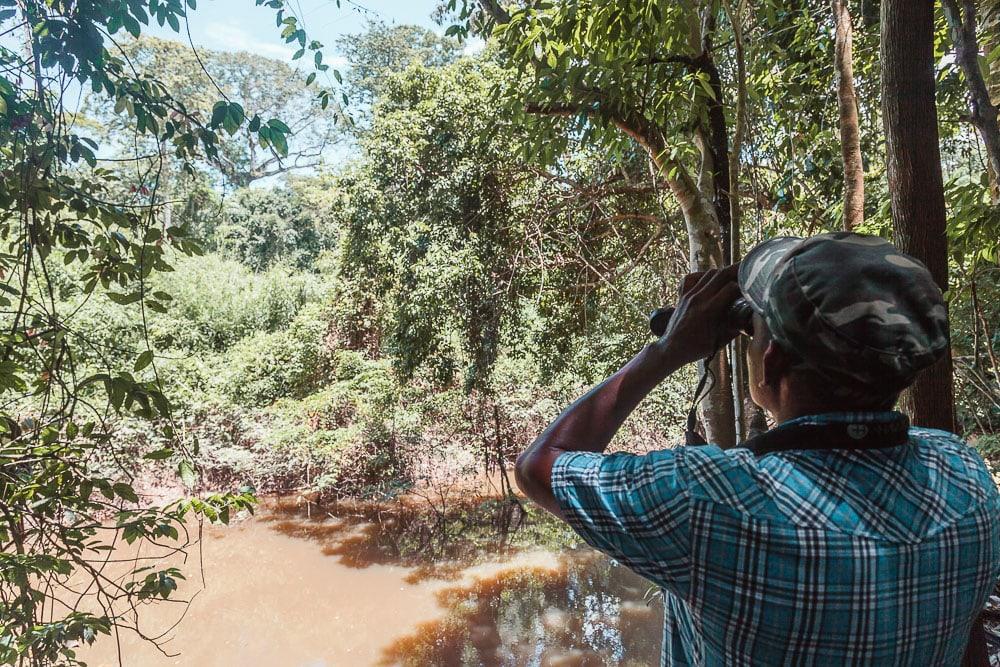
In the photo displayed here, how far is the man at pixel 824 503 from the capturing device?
17.8 inches

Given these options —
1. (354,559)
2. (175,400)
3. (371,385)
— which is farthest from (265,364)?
(354,559)

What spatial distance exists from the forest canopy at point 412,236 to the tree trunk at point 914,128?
0.02 metres

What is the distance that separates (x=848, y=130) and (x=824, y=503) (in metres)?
1.75

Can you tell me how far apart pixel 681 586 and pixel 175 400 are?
6.83 m

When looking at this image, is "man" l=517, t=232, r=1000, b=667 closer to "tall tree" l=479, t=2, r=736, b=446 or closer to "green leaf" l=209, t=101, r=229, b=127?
"green leaf" l=209, t=101, r=229, b=127

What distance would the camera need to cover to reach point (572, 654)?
14.5 ft

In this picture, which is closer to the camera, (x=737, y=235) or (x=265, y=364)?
(x=737, y=235)

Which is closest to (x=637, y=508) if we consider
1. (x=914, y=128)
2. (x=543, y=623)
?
(x=914, y=128)

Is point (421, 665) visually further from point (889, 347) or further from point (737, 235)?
point (889, 347)

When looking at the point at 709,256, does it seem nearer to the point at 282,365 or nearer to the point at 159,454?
the point at 159,454

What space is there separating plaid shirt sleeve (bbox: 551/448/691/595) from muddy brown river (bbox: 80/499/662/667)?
163 inches

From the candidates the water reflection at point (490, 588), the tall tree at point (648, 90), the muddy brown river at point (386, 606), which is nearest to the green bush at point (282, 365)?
the water reflection at point (490, 588)

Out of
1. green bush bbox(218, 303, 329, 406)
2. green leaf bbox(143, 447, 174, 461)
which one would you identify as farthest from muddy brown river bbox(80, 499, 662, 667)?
green leaf bbox(143, 447, 174, 461)

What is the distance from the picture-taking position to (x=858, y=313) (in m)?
0.47
